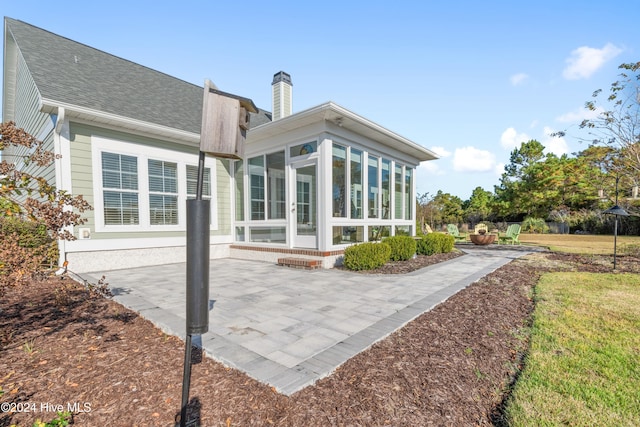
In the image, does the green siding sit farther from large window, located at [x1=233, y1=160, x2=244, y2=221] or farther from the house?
large window, located at [x1=233, y1=160, x2=244, y2=221]

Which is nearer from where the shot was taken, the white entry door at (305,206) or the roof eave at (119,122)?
the roof eave at (119,122)

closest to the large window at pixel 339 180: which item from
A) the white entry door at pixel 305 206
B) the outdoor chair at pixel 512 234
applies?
the white entry door at pixel 305 206

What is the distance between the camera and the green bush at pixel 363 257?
6.62 m

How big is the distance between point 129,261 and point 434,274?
7186mm

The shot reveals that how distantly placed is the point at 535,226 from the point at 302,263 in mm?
22947

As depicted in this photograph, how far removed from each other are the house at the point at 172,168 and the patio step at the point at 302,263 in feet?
0.42

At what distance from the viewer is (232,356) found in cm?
251

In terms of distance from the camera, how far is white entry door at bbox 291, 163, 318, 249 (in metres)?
7.27

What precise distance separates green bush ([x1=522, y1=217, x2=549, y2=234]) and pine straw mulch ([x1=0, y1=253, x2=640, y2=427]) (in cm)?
2325

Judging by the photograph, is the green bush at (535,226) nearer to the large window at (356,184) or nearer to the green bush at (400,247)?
the green bush at (400,247)

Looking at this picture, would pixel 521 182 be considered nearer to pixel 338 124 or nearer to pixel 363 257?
pixel 338 124

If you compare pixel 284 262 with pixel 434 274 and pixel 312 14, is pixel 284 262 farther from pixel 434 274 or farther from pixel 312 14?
pixel 312 14

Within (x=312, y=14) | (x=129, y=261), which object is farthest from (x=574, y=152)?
(x=129, y=261)

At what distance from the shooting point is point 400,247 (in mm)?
7891
